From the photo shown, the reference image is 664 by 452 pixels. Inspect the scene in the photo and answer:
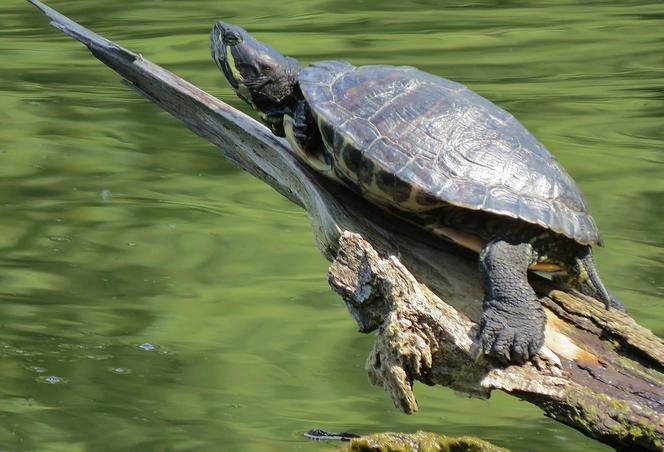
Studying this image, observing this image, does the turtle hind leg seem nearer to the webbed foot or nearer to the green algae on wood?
the webbed foot

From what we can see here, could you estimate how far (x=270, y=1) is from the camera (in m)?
8.43

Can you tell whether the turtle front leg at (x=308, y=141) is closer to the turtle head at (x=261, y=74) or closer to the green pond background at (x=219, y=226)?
the turtle head at (x=261, y=74)

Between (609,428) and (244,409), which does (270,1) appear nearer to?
(244,409)

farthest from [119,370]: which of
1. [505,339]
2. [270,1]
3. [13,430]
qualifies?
[270,1]

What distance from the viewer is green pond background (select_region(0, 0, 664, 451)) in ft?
11.5

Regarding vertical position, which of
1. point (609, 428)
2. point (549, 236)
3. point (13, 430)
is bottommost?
point (13, 430)

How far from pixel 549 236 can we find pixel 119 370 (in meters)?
1.67

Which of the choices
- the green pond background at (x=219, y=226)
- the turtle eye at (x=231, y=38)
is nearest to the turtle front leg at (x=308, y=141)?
the turtle eye at (x=231, y=38)

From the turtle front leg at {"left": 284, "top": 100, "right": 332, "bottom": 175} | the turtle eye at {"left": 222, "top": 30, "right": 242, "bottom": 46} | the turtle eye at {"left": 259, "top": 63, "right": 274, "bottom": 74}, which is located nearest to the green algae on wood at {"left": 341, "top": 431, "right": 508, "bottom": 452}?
the turtle front leg at {"left": 284, "top": 100, "right": 332, "bottom": 175}

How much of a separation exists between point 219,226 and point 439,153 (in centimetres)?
233

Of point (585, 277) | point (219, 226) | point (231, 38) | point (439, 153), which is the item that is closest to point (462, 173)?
point (439, 153)

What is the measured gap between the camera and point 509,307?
2.45 metres

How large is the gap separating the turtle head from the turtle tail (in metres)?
0.88

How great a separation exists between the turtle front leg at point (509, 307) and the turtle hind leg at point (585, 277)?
139 mm
